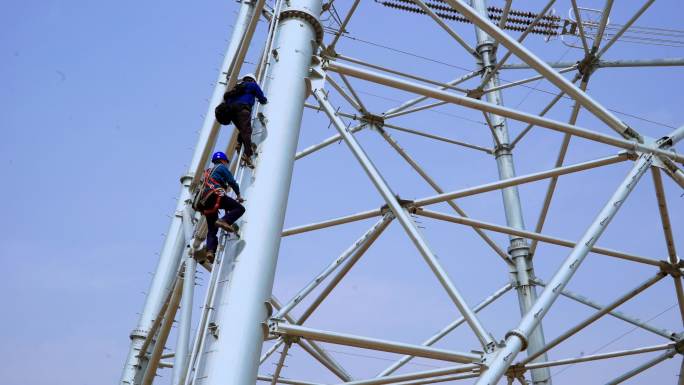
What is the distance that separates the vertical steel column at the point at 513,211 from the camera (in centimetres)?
1462

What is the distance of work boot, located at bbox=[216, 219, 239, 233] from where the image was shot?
773 cm

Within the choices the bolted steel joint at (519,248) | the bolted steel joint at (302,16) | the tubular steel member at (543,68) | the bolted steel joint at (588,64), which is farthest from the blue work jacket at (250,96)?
the bolted steel joint at (588,64)

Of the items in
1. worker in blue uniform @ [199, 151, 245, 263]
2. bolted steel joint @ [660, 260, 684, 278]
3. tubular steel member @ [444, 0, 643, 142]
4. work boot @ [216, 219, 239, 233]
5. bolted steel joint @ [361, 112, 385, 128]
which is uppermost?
bolted steel joint @ [361, 112, 385, 128]

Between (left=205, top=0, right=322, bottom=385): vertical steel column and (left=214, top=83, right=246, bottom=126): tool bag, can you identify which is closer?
(left=205, top=0, right=322, bottom=385): vertical steel column

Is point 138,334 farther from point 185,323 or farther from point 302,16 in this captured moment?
point 302,16

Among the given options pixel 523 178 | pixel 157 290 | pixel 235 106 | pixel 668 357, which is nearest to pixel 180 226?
pixel 157 290

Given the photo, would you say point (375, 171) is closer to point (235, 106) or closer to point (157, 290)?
point (235, 106)

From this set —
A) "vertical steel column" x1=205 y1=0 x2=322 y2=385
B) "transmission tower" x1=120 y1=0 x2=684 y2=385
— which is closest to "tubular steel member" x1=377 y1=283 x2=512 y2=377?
"transmission tower" x1=120 y1=0 x2=684 y2=385

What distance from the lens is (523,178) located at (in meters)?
9.90

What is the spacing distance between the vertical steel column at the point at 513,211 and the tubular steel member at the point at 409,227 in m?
6.65

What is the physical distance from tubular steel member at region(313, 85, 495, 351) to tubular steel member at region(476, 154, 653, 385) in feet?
0.77

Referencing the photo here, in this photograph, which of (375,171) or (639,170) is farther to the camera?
(639,170)

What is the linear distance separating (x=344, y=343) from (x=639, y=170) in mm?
4868

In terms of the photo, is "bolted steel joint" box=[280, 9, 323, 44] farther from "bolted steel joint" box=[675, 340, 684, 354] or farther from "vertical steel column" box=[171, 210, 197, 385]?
"bolted steel joint" box=[675, 340, 684, 354]
